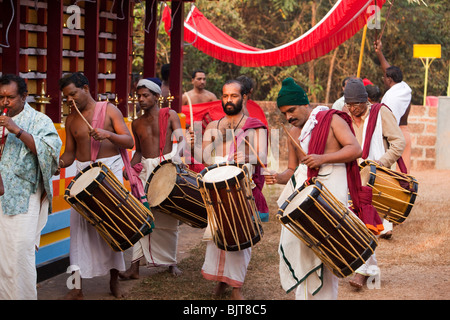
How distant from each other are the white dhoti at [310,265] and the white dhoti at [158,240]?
200 cm

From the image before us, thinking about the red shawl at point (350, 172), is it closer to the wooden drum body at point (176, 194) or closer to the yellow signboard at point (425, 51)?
the wooden drum body at point (176, 194)

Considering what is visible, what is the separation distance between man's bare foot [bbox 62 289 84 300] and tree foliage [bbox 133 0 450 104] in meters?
14.8

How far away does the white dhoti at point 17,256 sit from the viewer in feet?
17.2

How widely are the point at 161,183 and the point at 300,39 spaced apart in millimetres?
4788

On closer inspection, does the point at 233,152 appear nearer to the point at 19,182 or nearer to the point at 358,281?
the point at 358,281

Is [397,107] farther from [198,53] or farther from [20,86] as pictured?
[198,53]

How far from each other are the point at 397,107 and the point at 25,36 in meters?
4.71

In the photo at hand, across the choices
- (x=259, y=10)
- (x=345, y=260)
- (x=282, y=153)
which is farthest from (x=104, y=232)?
(x=259, y=10)

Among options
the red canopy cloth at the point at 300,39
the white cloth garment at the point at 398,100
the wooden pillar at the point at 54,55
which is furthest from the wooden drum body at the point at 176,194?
the white cloth garment at the point at 398,100

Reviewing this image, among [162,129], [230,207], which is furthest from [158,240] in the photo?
[230,207]

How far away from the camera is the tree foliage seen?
2106 centimetres

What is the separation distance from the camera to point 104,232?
5.76 m

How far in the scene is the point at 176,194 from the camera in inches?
251

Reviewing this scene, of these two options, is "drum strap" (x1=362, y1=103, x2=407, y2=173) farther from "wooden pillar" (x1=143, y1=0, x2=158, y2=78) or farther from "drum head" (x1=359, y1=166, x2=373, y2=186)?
"wooden pillar" (x1=143, y1=0, x2=158, y2=78)
